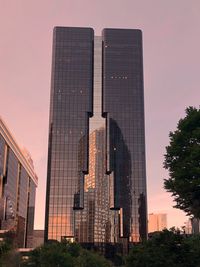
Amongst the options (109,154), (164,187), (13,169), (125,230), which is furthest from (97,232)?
(164,187)

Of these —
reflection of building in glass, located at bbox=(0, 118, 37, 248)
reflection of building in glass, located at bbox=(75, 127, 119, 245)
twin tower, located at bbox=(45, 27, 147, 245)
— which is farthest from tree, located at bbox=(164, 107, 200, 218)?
reflection of building in glass, located at bbox=(75, 127, 119, 245)

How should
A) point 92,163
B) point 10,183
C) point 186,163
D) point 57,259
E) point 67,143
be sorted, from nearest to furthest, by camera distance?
point 186,163 → point 57,259 → point 10,183 → point 67,143 → point 92,163

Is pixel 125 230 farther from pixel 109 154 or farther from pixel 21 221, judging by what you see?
pixel 21 221

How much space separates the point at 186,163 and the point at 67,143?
148763 mm

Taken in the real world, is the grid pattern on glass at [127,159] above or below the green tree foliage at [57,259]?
above

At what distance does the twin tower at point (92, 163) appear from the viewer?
18225 centimetres

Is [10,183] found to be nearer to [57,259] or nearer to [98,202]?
[98,202]

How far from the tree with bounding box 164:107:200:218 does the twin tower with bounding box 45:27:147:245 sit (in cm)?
14103

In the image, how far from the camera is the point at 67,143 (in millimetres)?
187625

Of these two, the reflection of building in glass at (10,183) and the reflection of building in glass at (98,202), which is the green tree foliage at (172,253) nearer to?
the reflection of building in glass at (10,183)

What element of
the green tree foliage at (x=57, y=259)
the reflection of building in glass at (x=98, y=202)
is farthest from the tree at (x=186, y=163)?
the reflection of building in glass at (x=98, y=202)

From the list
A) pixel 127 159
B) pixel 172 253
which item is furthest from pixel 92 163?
pixel 172 253

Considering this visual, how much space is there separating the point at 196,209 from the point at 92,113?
15634 cm

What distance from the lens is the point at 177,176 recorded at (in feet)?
136
